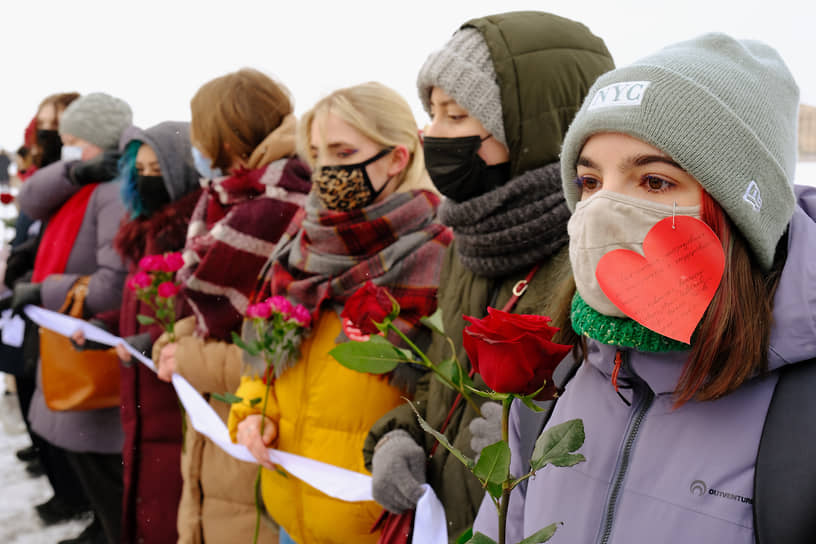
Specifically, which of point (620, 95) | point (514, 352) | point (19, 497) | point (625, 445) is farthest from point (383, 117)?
point (19, 497)

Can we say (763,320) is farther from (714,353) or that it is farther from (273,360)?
(273,360)

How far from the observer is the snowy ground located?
180 inches

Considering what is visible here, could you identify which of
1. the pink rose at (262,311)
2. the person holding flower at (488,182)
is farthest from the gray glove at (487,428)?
the pink rose at (262,311)

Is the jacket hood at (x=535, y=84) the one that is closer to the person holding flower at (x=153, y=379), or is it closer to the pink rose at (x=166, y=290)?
the pink rose at (x=166, y=290)

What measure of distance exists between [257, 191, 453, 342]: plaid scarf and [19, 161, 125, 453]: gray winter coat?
1.85 meters

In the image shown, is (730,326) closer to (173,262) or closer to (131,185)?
(173,262)

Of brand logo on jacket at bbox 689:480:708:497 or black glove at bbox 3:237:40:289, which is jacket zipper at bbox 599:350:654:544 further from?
black glove at bbox 3:237:40:289

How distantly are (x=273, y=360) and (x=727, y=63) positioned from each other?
1.74 meters

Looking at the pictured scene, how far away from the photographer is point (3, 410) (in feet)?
23.4

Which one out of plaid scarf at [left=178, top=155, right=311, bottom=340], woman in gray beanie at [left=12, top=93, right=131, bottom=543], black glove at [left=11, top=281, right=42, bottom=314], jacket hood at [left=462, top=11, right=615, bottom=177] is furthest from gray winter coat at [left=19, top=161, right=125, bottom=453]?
jacket hood at [left=462, top=11, right=615, bottom=177]

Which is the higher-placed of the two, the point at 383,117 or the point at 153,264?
the point at 383,117

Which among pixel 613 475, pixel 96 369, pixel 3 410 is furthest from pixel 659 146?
pixel 3 410

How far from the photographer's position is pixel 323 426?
89.7 inches

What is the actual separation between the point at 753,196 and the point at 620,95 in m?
0.26
